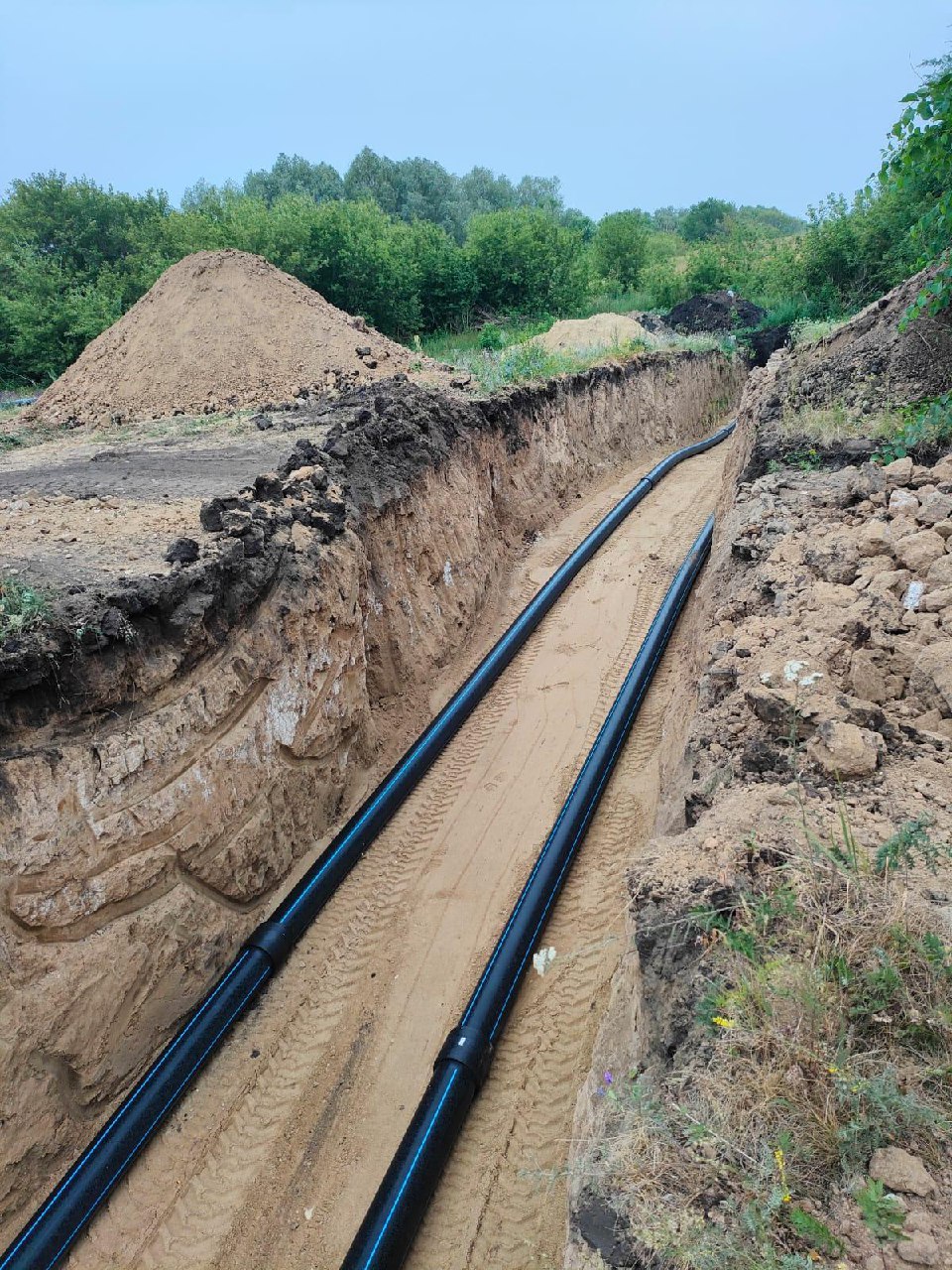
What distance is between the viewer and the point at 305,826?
5.45 m

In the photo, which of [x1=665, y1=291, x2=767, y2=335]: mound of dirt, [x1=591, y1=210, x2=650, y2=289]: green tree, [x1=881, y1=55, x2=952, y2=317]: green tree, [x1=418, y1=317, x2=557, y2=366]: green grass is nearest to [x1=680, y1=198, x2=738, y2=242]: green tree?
[x1=591, y1=210, x2=650, y2=289]: green tree

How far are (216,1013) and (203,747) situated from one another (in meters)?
1.54

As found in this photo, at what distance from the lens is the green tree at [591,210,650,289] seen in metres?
32.9

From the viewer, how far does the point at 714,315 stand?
81.6ft

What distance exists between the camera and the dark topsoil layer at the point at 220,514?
12.7 ft

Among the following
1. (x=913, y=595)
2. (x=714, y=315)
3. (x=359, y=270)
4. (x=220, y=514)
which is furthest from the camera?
(x=714, y=315)

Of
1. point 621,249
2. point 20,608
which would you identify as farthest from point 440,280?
point 20,608

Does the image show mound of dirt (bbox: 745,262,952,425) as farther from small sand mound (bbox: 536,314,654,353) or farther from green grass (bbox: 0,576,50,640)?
small sand mound (bbox: 536,314,654,353)

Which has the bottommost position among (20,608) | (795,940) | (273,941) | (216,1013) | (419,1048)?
(419,1048)

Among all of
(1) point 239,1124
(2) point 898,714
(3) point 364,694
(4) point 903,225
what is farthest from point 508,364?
(4) point 903,225

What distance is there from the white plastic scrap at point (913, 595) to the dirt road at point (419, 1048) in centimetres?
195

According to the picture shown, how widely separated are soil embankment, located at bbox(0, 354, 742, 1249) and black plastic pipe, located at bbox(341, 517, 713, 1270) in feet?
1.21

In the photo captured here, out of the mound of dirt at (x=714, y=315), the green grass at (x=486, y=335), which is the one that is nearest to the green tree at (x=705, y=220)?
the mound of dirt at (x=714, y=315)

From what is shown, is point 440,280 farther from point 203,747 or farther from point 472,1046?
point 472,1046
